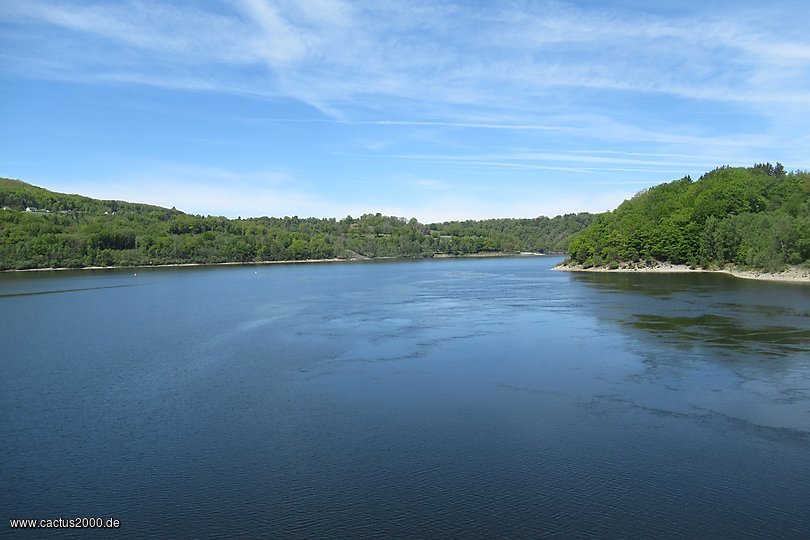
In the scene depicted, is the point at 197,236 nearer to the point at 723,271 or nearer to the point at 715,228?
the point at 715,228

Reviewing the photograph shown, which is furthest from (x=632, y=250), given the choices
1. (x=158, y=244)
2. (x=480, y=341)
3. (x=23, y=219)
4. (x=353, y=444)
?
(x=23, y=219)

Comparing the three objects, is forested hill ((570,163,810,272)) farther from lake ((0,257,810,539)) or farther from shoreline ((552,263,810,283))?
lake ((0,257,810,539))

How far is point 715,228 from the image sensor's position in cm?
6419

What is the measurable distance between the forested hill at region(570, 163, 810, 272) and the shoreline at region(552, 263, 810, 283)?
2.26 ft

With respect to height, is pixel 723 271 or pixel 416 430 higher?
pixel 723 271

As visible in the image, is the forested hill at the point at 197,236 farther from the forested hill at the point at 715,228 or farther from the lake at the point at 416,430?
the lake at the point at 416,430

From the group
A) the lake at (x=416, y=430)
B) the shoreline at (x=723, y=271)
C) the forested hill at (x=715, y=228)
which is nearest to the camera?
the lake at (x=416, y=430)

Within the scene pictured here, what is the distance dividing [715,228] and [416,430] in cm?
6275

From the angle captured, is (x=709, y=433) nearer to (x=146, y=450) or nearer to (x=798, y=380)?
(x=798, y=380)

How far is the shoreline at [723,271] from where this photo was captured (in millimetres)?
50250

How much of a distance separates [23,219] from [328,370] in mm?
105040

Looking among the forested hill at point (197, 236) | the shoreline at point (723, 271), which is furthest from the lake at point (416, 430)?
the forested hill at point (197, 236)

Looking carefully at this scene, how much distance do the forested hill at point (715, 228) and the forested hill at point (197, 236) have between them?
70.8 m

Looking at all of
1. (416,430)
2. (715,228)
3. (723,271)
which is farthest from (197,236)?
(416,430)
